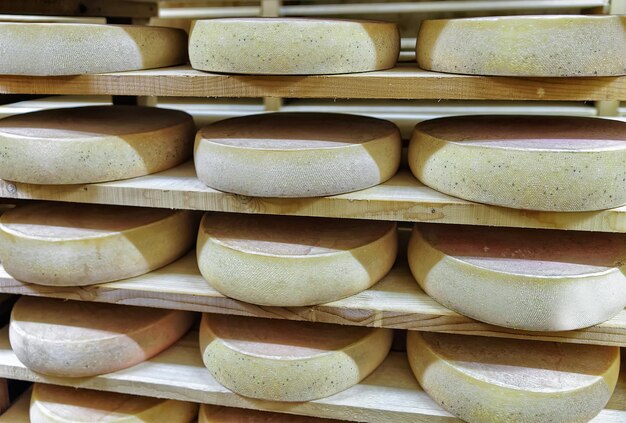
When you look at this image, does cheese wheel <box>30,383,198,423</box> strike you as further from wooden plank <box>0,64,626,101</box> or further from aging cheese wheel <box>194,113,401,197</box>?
wooden plank <box>0,64,626,101</box>

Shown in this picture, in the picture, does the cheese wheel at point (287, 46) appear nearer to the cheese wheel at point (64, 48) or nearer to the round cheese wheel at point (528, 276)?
the cheese wheel at point (64, 48)

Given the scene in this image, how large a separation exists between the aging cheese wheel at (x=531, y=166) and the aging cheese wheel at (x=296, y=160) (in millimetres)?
123

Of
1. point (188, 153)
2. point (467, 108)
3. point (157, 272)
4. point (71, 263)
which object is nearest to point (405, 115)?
point (467, 108)

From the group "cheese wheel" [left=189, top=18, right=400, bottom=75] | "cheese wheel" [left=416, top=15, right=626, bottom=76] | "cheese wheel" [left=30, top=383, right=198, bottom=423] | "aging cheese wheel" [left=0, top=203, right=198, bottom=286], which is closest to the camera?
"cheese wheel" [left=416, top=15, right=626, bottom=76]

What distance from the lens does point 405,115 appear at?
9.06ft

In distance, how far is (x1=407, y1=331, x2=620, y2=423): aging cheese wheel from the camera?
1.35 meters

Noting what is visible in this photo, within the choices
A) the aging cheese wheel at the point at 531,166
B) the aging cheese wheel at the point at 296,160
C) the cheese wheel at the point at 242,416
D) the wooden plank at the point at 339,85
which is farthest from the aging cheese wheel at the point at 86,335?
the aging cheese wheel at the point at 531,166

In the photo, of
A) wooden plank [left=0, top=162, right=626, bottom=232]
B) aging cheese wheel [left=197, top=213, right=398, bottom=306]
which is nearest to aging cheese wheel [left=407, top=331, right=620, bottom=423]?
aging cheese wheel [left=197, top=213, right=398, bottom=306]

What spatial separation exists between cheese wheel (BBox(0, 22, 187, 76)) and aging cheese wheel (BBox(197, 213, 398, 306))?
18.7 inches

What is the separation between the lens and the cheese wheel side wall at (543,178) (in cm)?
122

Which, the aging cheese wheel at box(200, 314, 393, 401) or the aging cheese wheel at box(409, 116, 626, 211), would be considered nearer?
the aging cheese wheel at box(409, 116, 626, 211)

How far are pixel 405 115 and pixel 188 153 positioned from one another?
1.36m

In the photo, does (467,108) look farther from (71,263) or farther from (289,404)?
(71,263)

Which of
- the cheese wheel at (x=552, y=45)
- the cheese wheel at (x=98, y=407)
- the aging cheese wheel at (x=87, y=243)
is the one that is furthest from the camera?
the cheese wheel at (x=98, y=407)
